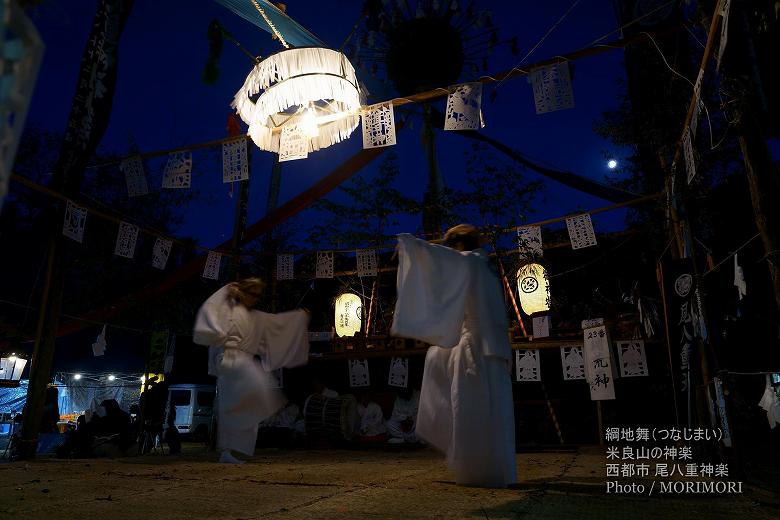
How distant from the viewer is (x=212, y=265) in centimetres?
995

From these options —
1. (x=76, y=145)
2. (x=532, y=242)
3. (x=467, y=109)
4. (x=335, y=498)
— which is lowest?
(x=335, y=498)

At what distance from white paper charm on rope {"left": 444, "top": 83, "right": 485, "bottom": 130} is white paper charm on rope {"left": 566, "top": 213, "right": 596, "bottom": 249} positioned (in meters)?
3.33

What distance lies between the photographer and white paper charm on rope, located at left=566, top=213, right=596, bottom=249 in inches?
354

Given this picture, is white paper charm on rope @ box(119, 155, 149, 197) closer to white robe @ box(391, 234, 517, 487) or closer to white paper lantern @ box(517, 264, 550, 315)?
white robe @ box(391, 234, 517, 487)

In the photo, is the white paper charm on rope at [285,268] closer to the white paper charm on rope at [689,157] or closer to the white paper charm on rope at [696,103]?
the white paper charm on rope at [689,157]

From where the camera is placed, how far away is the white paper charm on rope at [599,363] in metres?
8.45

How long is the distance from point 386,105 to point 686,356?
5.00 m

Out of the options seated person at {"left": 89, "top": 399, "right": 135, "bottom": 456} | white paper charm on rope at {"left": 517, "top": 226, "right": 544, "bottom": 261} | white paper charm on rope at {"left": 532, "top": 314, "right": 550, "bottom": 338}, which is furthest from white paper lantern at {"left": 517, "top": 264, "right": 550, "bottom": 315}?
seated person at {"left": 89, "top": 399, "right": 135, "bottom": 456}

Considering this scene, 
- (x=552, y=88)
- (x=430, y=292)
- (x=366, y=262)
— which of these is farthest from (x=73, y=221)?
(x=552, y=88)

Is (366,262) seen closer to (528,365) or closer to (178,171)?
(528,365)

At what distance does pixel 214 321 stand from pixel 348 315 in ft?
20.0

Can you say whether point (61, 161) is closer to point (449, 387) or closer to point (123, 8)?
point (123, 8)

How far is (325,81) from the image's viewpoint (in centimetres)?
601

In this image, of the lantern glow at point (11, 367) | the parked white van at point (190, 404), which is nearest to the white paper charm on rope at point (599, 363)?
the lantern glow at point (11, 367)
